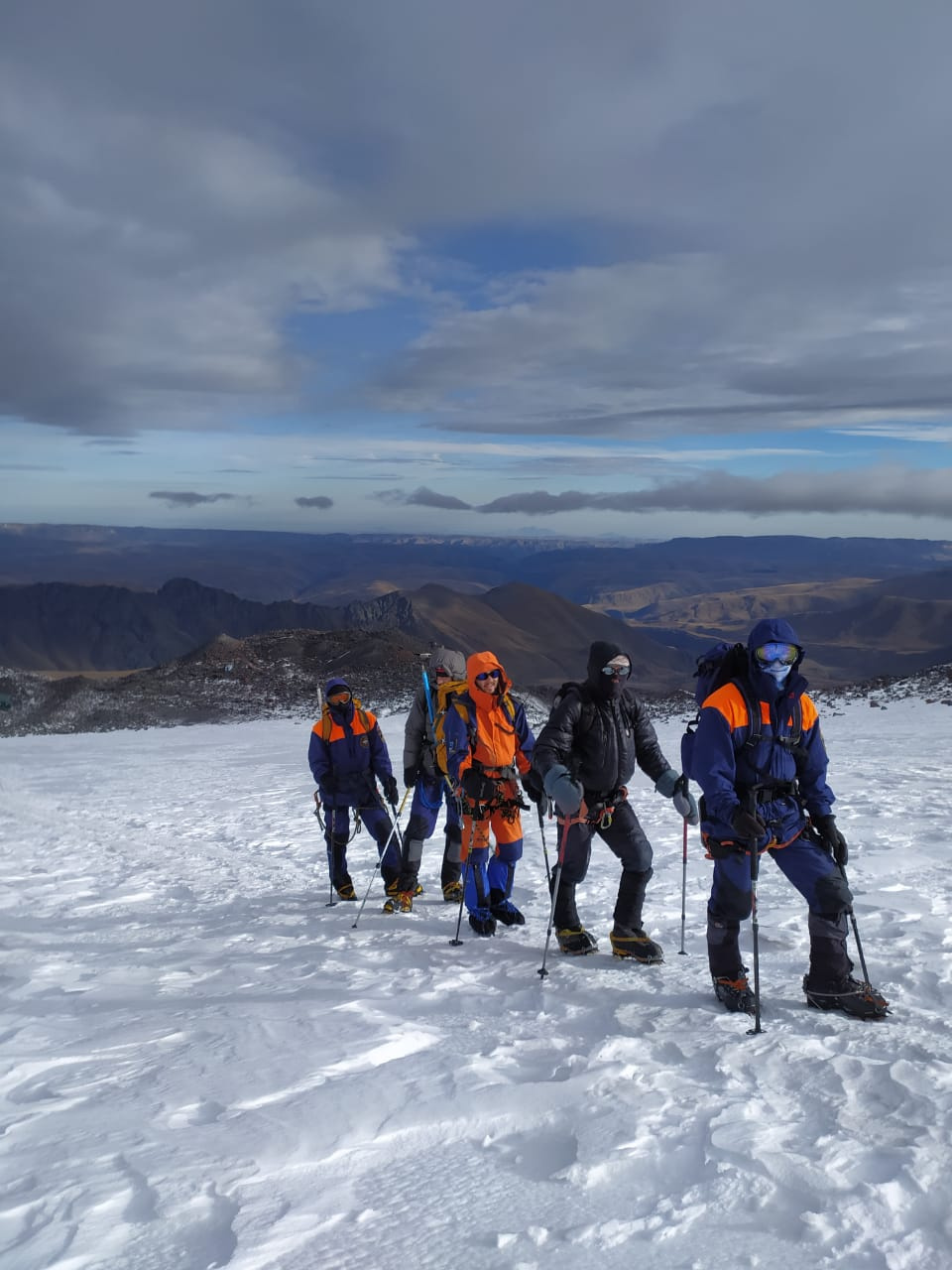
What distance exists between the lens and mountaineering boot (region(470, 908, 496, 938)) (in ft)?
25.7

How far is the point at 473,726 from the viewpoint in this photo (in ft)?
26.2

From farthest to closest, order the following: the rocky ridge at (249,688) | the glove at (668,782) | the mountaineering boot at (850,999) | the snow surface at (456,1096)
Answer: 1. the rocky ridge at (249,688)
2. the glove at (668,782)
3. the mountaineering boot at (850,999)
4. the snow surface at (456,1096)

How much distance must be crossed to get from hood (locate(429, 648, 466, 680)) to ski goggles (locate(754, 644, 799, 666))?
394 cm

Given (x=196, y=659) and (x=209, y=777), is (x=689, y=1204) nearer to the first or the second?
(x=209, y=777)

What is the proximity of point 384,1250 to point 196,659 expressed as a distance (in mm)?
50529

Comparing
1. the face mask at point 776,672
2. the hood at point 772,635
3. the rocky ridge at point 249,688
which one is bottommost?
the rocky ridge at point 249,688

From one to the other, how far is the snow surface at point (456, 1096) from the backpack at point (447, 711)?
165 cm

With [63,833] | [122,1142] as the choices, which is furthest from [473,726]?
Result: [63,833]

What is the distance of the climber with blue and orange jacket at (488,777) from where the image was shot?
25.7 feet

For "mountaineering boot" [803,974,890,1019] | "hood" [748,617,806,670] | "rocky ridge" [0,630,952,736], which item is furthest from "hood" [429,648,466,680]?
"rocky ridge" [0,630,952,736]

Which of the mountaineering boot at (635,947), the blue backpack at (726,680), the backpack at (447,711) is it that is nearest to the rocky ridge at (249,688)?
the backpack at (447,711)

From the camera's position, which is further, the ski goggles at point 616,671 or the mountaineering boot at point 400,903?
the mountaineering boot at point 400,903

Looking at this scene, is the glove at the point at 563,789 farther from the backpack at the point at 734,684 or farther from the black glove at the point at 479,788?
the black glove at the point at 479,788

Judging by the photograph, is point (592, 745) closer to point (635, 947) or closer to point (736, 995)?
point (635, 947)
